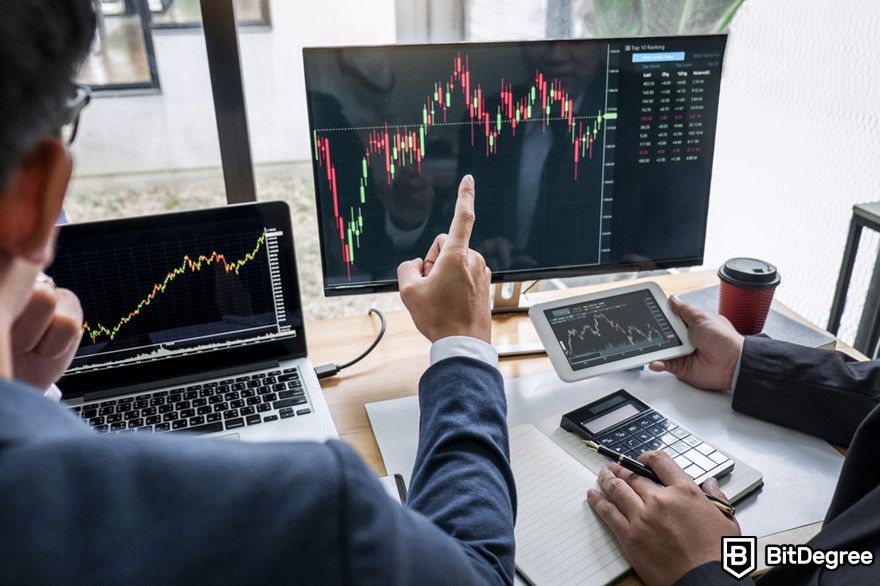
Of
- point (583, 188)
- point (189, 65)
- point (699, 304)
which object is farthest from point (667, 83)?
point (189, 65)

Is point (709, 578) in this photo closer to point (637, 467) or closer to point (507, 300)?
point (637, 467)

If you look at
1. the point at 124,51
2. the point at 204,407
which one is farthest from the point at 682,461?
the point at 124,51

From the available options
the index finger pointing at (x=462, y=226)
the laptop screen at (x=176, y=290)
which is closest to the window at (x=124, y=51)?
the laptop screen at (x=176, y=290)

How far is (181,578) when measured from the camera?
0.38 meters

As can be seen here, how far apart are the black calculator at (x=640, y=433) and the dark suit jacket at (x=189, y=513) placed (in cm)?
50

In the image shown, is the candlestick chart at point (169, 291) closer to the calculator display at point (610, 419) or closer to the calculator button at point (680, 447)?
the calculator display at point (610, 419)

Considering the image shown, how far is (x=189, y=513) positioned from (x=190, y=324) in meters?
0.71

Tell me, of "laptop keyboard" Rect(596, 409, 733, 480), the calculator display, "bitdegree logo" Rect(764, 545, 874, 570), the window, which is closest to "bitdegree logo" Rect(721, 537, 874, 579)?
"bitdegree logo" Rect(764, 545, 874, 570)

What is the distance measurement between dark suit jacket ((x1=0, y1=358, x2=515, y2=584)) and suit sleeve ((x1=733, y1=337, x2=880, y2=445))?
27.5 inches

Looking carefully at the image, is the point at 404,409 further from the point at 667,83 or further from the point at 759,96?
the point at 759,96

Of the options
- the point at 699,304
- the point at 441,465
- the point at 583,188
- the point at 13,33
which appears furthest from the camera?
the point at 699,304

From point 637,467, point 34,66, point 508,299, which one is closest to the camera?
point 34,66

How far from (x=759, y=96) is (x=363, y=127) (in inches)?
41.8

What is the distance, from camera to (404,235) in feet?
3.70
